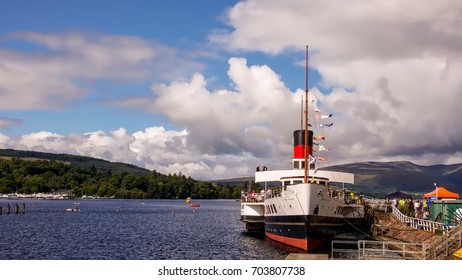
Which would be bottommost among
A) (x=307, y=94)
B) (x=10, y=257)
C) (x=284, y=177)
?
(x=10, y=257)

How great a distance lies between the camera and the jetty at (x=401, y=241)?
36250 millimetres

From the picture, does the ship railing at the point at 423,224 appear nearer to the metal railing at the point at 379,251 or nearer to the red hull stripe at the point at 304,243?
the metal railing at the point at 379,251

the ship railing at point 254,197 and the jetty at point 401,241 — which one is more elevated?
the ship railing at point 254,197

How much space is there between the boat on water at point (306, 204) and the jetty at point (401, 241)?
106 inches

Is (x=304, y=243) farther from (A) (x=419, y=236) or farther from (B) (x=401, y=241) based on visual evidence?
(B) (x=401, y=241)

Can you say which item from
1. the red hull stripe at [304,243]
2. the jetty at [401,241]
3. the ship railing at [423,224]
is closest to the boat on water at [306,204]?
the red hull stripe at [304,243]

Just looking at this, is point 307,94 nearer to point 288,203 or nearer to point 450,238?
point 288,203

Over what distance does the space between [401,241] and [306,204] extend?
1324 centimetres

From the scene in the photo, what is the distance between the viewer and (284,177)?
203 ft

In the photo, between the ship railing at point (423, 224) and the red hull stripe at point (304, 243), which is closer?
the ship railing at point (423, 224)

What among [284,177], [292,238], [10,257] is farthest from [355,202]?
[10,257]

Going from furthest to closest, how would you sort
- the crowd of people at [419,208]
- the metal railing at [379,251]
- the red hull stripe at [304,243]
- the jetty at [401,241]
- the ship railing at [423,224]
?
1. the crowd of people at [419,208]
2. the red hull stripe at [304,243]
3. the ship railing at [423,224]
4. the jetty at [401,241]
5. the metal railing at [379,251]

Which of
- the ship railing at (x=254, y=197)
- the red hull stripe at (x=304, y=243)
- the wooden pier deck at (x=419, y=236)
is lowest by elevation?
the red hull stripe at (x=304, y=243)
